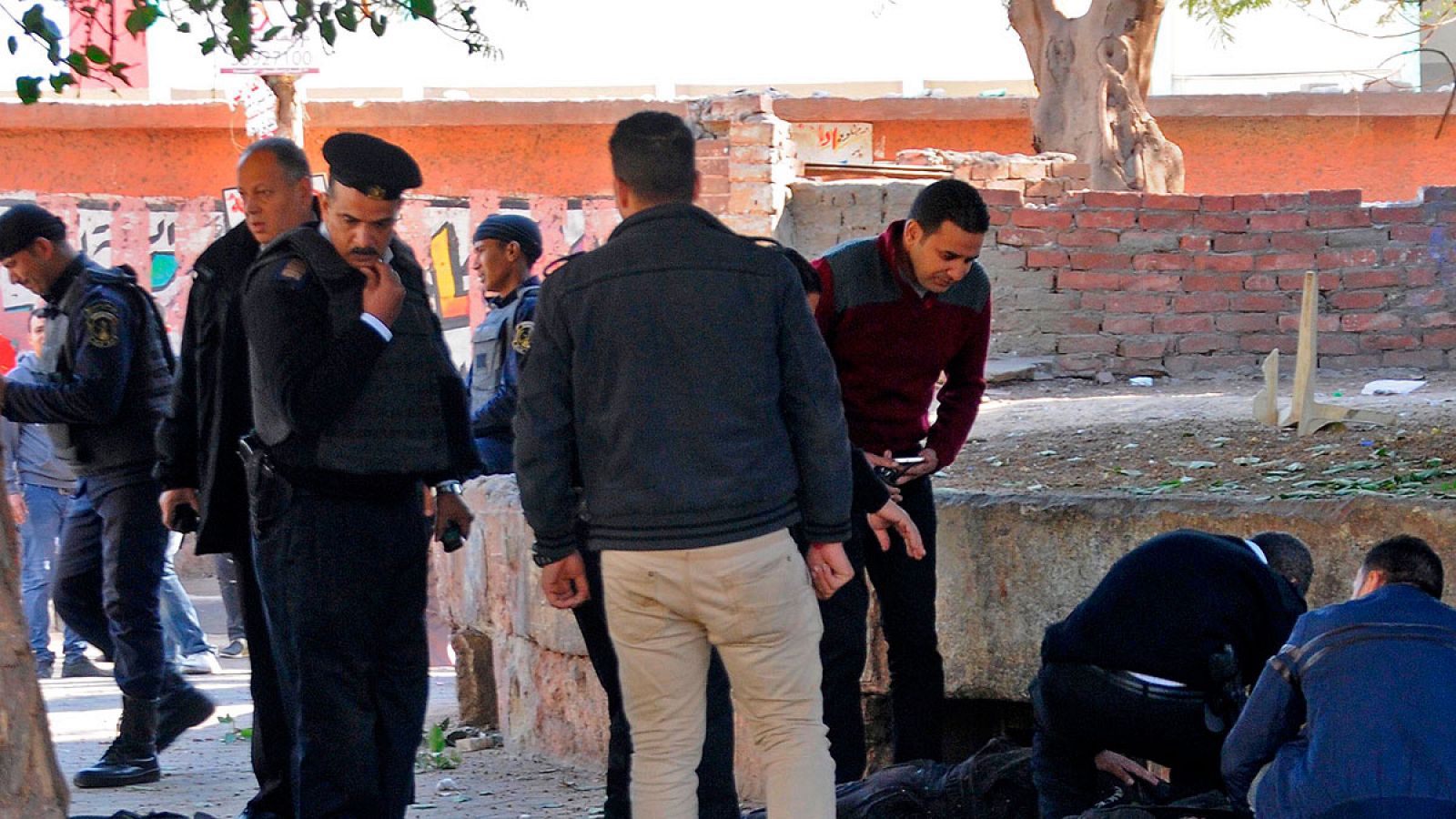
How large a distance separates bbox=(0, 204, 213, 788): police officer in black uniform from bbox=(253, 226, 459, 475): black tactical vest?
1335 mm

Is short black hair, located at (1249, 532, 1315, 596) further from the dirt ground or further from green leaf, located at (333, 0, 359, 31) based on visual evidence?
green leaf, located at (333, 0, 359, 31)

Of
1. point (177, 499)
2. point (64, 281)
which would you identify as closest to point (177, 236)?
point (64, 281)

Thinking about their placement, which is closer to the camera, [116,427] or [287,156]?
[287,156]

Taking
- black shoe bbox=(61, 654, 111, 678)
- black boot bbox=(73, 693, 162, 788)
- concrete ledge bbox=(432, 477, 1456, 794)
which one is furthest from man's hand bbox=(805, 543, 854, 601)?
black shoe bbox=(61, 654, 111, 678)

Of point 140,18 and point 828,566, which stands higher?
point 140,18

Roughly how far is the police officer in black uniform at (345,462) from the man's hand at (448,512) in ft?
0.82

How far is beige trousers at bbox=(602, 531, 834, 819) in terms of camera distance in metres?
3.15

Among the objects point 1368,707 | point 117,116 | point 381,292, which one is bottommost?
point 1368,707

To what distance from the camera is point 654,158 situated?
10.6 feet

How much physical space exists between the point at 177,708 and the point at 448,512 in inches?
68.0

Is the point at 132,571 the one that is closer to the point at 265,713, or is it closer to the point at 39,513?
the point at 265,713

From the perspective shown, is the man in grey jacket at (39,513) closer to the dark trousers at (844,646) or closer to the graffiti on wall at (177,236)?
the graffiti on wall at (177,236)

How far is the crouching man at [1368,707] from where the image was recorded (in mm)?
3070

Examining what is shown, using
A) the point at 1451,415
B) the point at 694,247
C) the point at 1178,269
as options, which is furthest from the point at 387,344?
the point at 1178,269
